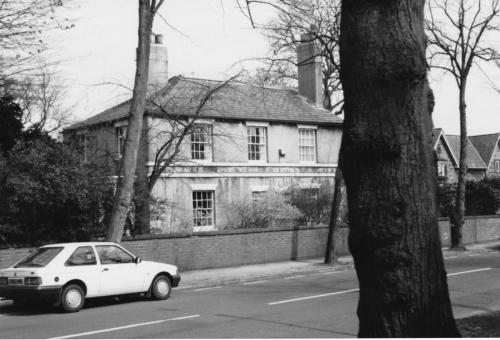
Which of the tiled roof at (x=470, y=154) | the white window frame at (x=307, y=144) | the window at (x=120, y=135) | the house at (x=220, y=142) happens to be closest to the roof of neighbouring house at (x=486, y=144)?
the tiled roof at (x=470, y=154)

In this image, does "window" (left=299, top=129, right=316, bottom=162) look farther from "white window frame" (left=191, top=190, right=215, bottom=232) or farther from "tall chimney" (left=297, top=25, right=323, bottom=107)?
"white window frame" (left=191, top=190, right=215, bottom=232)

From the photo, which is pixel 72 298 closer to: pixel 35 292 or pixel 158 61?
pixel 35 292

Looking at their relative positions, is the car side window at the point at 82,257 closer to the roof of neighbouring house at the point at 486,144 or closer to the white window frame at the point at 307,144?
the white window frame at the point at 307,144

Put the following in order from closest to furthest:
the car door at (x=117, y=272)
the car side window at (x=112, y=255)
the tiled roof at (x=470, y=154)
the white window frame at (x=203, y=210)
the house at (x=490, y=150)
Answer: the car door at (x=117, y=272) → the car side window at (x=112, y=255) → the white window frame at (x=203, y=210) → the tiled roof at (x=470, y=154) → the house at (x=490, y=150)

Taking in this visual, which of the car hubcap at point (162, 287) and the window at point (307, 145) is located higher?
the window at point (307, 145)

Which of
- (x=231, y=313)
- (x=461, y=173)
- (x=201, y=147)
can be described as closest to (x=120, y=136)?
(x=201, y=147)

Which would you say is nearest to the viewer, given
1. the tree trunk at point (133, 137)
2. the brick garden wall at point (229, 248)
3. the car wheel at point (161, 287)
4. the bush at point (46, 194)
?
the car wheel at point (161, 287)

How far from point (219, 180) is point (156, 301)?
16.4 metres

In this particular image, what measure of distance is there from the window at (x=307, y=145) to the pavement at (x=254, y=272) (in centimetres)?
961

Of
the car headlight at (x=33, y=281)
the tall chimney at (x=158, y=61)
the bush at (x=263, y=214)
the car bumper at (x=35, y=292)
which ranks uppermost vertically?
the tall chimney at (x=158, y=61)

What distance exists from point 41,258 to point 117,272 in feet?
A: 5.67

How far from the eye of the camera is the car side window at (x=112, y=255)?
568 inches

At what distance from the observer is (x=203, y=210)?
30.4 m

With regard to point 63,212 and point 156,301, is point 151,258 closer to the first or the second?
point 63,212
